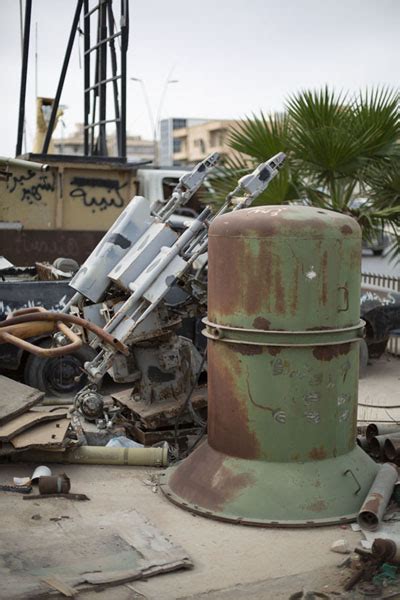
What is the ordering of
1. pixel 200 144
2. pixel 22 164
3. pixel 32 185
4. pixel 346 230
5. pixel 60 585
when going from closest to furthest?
pixel 60 585, pixel 346 230, pixel 22 164, pixel 32 185, pixel 200 144

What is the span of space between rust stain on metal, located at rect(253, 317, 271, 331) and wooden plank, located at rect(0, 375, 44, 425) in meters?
2.02

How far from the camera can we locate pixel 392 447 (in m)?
6.02

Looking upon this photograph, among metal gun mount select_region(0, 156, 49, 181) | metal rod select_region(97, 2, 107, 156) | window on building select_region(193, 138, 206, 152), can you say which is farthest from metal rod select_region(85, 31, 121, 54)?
window on building select_region(193, 138, 206, 152)

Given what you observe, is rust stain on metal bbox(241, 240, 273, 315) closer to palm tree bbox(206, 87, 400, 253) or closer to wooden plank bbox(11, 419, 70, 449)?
wooden plank bbox(11, 419, 70, 449)

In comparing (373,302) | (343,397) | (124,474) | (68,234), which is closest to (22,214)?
(68,234)

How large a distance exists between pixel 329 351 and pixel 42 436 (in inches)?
83.3

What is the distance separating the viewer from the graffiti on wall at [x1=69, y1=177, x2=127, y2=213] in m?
13.3

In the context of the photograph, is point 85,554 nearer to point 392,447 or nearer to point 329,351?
point 329,351

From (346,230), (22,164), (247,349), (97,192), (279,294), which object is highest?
(22,164)

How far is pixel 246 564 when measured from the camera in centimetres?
449

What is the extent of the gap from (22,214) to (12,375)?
470 cm

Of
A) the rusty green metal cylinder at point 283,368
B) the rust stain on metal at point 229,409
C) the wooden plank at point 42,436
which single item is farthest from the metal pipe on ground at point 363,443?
the wooden plank at point 42,436

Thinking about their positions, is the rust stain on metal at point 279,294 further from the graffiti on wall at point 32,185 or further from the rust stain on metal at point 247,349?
the graffiti on wall at point 32,185

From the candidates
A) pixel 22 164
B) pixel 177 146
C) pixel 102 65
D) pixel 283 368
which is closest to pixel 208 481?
pixel 283 368
